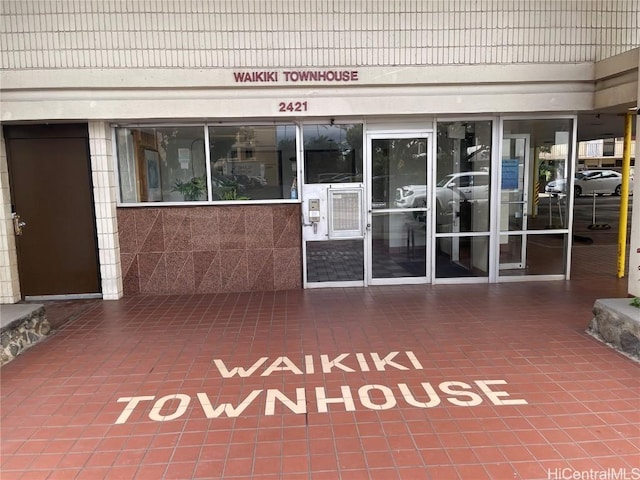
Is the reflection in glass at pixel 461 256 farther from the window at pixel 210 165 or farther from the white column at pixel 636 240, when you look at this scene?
the window at pixel 210 165

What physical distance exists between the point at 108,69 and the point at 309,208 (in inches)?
137

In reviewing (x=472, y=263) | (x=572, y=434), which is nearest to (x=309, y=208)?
(x=472, y=263)

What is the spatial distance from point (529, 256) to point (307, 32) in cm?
531

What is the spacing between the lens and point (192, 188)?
7.41m

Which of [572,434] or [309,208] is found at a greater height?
[309,208]

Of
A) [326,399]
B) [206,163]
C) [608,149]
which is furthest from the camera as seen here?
[608,149]

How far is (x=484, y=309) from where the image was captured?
20.5 feet

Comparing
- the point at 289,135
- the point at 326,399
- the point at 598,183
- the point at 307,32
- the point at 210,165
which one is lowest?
the point at 326,399

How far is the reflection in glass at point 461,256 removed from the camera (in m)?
7.73

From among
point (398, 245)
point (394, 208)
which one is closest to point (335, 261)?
point (398, 245)

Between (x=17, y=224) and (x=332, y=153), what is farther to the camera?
(x=332, y=153)

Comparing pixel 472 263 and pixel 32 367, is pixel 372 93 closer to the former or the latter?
pixel 472 263

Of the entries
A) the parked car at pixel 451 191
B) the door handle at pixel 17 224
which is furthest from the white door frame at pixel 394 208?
the door handle at pixel 17 224

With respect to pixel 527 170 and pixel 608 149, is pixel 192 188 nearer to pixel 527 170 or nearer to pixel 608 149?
pixel 527 170
